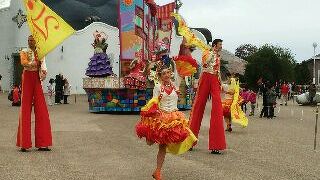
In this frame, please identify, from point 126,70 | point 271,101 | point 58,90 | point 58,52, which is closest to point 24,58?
point 126,70

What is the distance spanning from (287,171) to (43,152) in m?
4.39

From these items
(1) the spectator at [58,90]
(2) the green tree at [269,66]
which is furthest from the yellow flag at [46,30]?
(2) the green tree at [269,66]

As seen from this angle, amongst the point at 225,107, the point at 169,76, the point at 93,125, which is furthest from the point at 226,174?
the point at 93,125

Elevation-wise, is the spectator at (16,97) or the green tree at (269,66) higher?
the green tree at (269,66)

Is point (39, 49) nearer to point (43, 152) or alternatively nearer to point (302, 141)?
point (43, 152)

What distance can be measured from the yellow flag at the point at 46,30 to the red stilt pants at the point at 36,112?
53 cm

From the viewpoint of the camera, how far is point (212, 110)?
9977 millimetres

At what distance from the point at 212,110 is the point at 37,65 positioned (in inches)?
134

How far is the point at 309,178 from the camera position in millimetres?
7355

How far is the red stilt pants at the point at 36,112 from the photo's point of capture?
984 centimetres

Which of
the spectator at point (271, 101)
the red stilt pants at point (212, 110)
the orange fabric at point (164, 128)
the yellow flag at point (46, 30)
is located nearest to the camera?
the orange fabric at point (164, 128)

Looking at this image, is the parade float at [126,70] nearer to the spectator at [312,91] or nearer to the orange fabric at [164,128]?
the orange fabric at [164,128]

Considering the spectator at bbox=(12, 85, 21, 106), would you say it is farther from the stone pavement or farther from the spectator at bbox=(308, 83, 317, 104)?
the spectator at bbox=(308, 83, 317, 104)

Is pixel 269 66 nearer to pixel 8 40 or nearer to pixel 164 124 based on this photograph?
pixel 8 40
